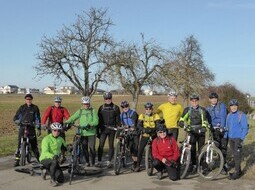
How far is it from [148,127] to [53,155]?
256 centimetres

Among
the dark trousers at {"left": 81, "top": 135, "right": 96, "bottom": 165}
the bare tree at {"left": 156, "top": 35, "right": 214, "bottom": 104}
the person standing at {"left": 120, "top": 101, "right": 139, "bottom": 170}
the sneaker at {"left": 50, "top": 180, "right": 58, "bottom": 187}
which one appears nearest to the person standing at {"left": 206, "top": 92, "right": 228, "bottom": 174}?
the person standing at {"left": 120, "top": 101, "right": 139, "bottom": 170}

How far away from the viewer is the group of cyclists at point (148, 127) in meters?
8.87

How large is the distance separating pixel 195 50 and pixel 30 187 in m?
37.3

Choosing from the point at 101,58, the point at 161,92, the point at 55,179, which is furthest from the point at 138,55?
the point at 55,179

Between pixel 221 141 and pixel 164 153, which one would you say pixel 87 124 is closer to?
pixel 164 153

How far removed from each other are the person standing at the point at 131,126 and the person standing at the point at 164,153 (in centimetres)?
101

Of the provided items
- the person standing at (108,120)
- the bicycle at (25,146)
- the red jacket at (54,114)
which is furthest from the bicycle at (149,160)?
the bicycle at (25,146)

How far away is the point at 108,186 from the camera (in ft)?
26.9

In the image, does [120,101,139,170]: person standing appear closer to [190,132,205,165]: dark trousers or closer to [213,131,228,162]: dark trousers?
[190,132,205,165]: dark trousers

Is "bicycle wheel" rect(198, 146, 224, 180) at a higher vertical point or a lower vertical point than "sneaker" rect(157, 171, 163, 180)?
higher

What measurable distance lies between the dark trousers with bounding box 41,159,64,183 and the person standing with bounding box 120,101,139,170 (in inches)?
87.0

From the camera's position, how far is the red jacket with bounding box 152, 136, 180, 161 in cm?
904

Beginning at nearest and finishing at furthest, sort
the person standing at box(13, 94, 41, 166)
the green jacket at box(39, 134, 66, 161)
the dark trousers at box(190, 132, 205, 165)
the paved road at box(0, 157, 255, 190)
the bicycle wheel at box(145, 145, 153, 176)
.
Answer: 1. the paved road at box(0, 157, 255, 190)
2. the green jacket at box(39, 134, 66, 161)
3. the bicycle wheel at box(145, 145, 153, 176)
4. the dark trousers at box(190, 132, 205, 165)
5. the person standing at box(13, 94, 41, 166)

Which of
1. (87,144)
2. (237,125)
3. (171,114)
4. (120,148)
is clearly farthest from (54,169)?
(237,125)
